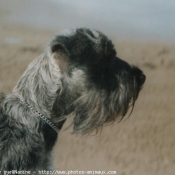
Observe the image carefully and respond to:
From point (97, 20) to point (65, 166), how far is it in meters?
2.86

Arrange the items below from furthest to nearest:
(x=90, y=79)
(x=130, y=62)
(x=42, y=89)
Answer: (x=130, y=62) < (x=90, y=79) < (x=42, y=89)

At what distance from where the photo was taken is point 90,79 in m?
2.85

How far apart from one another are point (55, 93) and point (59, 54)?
0.25m

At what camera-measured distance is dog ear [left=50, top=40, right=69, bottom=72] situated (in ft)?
9.05

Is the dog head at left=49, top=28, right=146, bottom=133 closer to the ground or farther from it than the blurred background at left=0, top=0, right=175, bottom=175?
farther from it

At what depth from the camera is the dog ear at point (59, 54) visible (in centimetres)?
276

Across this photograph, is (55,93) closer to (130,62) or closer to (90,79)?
(90,79)

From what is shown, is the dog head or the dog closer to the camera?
the dog

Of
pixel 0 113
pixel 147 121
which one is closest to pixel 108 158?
pixel 147 121

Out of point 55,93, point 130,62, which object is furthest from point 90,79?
point 130,62

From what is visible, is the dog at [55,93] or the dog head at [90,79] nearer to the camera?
the dog at [55,93]

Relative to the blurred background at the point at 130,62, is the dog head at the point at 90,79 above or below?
above

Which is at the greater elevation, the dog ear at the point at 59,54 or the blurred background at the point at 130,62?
the dog ear at the point at 59,54

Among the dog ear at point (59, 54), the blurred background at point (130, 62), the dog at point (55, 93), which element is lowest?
the blurred background at point (130, 62)
